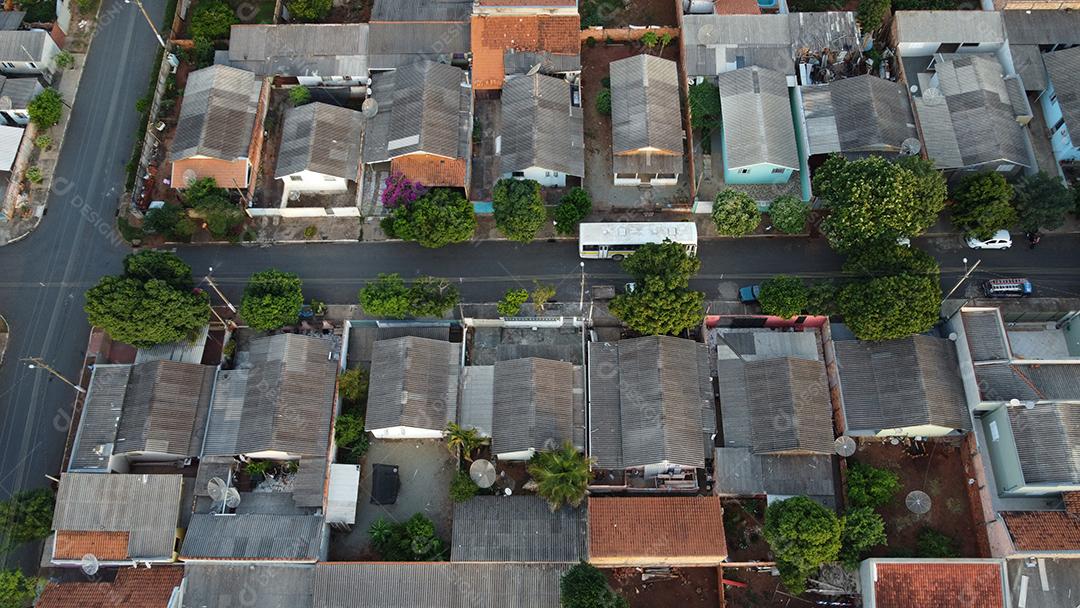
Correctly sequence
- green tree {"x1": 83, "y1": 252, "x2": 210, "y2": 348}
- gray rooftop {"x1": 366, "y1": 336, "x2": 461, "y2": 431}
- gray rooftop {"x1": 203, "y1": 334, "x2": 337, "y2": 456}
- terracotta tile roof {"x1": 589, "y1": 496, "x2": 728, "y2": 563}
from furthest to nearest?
green tree {"x1": 83, "y1": 252, "x2": 210, "y2": 348} → gray rooftop {"x1": 366, "y1": 336, "x2": 461, "y2": 431} → gray rooftop {"x1": 203, "y1": 334, "x2": 337, "y2": 456} → terracotta tile roof {"x1": 589, "y1": 496, "x2": 728, "y2": 563}

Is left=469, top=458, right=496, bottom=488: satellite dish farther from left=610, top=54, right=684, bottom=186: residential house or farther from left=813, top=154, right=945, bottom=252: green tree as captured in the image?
left=813, top=154, right=945, bottom=252: green tree

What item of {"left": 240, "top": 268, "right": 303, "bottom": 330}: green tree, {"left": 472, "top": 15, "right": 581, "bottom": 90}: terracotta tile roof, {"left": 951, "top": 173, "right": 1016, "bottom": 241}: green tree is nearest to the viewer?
{"left": 240, "top": 268, "right": 303, "bottom": 330}: green tree

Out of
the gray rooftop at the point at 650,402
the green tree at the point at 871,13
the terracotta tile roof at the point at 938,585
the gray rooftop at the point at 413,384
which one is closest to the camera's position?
the terracotta tile roof at the point at 938,585

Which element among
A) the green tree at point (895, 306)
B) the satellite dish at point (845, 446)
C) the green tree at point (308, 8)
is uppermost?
the green tree at point (308, 8)

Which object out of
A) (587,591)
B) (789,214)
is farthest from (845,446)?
(587,591)

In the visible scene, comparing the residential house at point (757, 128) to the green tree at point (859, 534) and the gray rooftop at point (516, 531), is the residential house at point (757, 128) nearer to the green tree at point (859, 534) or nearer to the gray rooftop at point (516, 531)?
the green tree at point (859, 534)

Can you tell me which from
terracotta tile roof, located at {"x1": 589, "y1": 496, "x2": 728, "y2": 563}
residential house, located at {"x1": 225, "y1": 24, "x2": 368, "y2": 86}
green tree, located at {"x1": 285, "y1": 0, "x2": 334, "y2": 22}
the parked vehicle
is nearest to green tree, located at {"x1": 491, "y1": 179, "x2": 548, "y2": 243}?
residential house, located at {"x1": 225, "y1": 24, "x2": 368, "y2": 86}

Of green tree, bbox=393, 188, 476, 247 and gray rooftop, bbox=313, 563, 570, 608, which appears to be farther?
green tree, bbox=393, 188, 476, 247

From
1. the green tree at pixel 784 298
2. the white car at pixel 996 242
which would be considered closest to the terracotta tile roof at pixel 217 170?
the green tree at pixel 784 298

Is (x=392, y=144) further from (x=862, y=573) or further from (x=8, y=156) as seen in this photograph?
(x=862, y=573)
